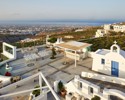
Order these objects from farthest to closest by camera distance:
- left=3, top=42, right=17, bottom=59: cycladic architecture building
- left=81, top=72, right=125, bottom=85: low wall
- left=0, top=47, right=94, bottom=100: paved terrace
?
left=3, top=42, right=17, bottom=59: cycladic architecture building → left=0, top=47, right=94, bottom=100: paved terrace → left=81, top=72, right=125, bottom=85: low wall

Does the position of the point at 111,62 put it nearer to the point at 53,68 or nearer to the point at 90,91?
the point at 90,91

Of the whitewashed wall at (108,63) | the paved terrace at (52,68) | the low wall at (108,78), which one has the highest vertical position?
the whitewashed wall at (108,63)

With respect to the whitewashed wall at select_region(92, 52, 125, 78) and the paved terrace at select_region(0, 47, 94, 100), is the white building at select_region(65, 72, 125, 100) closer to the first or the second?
the whitewashed wall at select_region(92, 52, 125, 78)

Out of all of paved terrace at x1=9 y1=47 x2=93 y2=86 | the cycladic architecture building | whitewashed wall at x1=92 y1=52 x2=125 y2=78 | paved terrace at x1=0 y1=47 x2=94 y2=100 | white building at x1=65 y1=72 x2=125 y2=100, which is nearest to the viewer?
white building at x1=65 y1=72 x2=125 y2=100

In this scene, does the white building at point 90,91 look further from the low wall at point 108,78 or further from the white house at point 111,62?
the white house at point 111,62

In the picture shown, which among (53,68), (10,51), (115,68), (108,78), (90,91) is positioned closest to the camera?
(90,91)

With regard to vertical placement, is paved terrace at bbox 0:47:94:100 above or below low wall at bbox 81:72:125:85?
below

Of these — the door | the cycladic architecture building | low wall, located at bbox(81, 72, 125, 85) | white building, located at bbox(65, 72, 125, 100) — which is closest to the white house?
the door

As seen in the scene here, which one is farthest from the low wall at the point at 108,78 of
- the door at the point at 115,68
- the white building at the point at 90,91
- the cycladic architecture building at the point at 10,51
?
the cycladic architecture building at the point at 10,51

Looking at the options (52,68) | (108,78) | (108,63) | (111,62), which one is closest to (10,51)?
(52,68)
